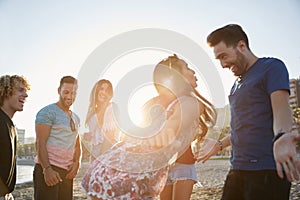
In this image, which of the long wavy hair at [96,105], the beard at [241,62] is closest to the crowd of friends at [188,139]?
the beard at [241,62]

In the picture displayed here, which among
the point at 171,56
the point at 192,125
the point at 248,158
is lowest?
the point at 248,158

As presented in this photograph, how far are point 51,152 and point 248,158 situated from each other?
9.06ft

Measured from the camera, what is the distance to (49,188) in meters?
4.30

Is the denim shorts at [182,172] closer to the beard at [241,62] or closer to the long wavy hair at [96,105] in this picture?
the beard at [241,62]

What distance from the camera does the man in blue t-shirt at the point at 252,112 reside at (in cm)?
255

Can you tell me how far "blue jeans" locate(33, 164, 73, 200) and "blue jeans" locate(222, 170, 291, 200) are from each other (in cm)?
237

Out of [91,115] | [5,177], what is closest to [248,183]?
[5,177]

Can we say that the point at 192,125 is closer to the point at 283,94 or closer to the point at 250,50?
the point at 283,94

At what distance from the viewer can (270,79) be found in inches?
101

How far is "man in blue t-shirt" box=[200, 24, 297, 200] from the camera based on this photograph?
2547 mm

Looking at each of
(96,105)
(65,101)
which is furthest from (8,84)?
(96,105)

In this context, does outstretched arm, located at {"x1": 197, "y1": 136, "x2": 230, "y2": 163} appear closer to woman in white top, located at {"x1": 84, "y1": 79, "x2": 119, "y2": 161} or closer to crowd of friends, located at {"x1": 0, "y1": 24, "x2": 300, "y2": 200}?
crowd of friends, located at {"x1": 0, "y1": 24, "x2": 300, "y2": 200}

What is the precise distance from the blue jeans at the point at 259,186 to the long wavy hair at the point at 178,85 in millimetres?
488

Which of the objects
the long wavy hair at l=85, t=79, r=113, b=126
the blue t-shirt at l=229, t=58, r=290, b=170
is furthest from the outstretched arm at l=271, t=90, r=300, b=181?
the long wavy hair at l=85, t=79, r=113, b=126
